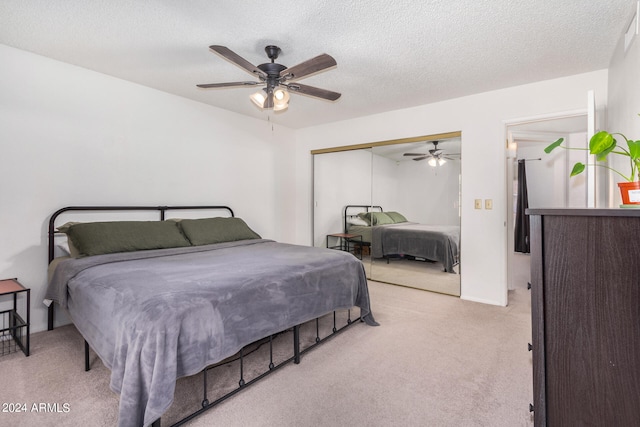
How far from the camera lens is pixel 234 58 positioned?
2.11 metres

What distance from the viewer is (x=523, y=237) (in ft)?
21.6

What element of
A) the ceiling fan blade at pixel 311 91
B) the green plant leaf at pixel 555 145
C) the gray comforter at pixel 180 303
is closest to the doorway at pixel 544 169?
the ceiling fan blade at pixel 311 91

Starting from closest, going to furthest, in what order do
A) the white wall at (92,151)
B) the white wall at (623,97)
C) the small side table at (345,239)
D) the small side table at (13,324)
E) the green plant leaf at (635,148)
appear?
the green plant leaf at (635,148) < the white wall at (623,97) < the small side table at (13,324) < the white wall at (92,151) < the small side table at (345,239)

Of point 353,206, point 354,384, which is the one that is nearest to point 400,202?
point 353,206

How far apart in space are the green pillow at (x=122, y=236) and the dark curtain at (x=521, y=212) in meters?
6.52

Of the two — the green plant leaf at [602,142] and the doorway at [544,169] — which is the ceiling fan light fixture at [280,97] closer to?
the green plant leaf at [602,142]

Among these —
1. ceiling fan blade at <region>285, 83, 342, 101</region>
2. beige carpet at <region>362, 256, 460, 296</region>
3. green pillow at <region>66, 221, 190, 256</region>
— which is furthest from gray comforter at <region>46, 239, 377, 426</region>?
beige carpet at <region>362, 256, 460, 296</region>

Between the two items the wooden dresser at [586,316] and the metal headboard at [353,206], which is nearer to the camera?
the wooden dresser at [586,316]

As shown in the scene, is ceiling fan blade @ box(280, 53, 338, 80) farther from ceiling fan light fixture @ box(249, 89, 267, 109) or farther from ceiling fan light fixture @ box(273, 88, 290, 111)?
ceiling fan light fixture @ box(249, 89, 267, 109)

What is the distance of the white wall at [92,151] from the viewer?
8.82ft

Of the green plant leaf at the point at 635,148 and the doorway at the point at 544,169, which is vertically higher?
the doorway at the point at 544,169

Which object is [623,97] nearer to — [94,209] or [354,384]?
[354,384]

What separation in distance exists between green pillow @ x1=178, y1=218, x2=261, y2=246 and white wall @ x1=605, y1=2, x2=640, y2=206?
340cm

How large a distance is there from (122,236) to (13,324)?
3.48 ft
